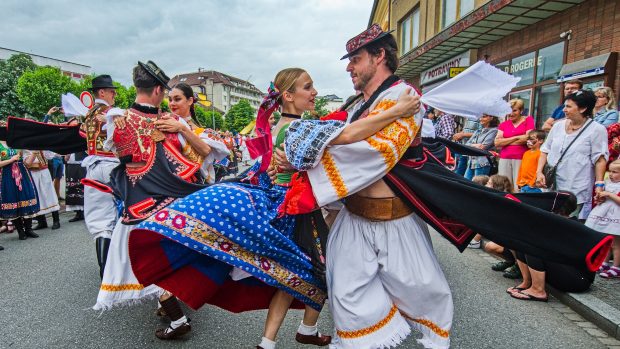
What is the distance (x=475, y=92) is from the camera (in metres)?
1.85

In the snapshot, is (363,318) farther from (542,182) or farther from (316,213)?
(542,182)

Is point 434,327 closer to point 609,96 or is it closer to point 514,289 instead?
point 514,289

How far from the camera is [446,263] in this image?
4508 mm

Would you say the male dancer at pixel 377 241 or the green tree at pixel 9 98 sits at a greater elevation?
the green tree at pixel 9 98

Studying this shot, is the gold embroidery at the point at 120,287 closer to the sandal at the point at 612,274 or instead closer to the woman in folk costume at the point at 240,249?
the woman in folk costume at the point at 240,249

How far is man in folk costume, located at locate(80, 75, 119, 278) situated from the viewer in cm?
346

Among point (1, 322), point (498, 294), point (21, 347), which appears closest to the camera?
point (21, 347)

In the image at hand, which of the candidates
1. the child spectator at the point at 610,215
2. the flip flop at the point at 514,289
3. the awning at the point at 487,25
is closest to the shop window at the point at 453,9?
the awning at the point at 487,25

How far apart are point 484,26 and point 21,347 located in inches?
455

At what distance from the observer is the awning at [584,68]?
23.4 feet

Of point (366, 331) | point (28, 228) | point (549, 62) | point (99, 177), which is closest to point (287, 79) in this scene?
point (366, 331)

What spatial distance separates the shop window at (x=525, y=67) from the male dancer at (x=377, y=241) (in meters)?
9.89

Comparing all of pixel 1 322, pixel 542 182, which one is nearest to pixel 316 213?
pixel 1 322

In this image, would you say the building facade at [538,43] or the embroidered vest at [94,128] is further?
the building facade at [538,43]
